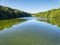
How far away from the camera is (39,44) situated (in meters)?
11.7

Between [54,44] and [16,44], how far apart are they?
12.0 feet

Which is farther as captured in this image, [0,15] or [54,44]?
[0,15]

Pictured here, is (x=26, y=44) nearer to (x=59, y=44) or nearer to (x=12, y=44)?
(x=12, y=44)

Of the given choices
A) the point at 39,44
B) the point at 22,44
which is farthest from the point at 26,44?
the point at 39,44

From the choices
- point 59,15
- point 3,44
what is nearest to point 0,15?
point 59,15

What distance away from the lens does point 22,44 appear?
11.7m

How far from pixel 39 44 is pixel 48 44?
865 mm

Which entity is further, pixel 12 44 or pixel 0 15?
pixel 0 15

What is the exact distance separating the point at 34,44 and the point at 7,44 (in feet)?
8.50

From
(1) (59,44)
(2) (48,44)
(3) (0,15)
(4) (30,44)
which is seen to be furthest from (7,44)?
(3) (0,15)

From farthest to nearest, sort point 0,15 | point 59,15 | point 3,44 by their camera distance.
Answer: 1. point 59,15
2. point 0,15
3. point 3,44

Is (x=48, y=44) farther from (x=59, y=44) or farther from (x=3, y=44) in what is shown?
(x=3, y=44)

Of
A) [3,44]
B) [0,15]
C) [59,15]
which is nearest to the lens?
[3,44]

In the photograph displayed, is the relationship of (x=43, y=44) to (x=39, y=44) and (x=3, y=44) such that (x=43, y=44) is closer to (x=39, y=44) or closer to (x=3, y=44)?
(x=39, y=44)
